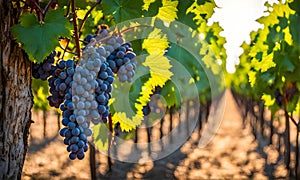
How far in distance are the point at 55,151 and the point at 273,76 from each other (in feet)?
12.0

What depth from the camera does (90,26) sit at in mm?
4449

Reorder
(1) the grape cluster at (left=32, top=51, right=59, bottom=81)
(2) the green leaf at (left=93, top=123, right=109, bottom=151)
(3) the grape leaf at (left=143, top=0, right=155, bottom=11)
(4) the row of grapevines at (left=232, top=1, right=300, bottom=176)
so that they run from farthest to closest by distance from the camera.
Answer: (4) the row of grapevines at (left=232, top=1, right=300, bottom=176) → (2) the green leaf at (left=93, top=123, right=109, bottom=151) → (3) the grape leaf at (left=143, top=0, right=155, bottom=11) → (1) the grape cluster at (left=32, top=51, right=59, bottom=81)

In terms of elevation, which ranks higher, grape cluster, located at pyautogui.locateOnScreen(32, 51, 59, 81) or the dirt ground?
grape cluster, located at pyautogui.locateOnScreen(32, 51, 59, 81)

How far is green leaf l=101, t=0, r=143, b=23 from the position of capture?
8.25ft

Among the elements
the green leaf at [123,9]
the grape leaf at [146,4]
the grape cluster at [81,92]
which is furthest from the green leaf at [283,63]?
the grape cluster at [81,92]

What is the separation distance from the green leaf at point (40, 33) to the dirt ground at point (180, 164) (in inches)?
143

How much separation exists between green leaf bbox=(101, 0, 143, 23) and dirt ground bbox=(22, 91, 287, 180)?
346 cm

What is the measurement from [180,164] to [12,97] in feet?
16.2

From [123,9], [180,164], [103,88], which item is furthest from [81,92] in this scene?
[180,164]

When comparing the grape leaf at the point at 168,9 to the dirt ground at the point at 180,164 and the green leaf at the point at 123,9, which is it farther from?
the dirt ground at the point at 180,164

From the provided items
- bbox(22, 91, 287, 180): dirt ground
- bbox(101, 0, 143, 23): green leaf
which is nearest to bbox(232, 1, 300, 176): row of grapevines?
bbox(22, 91, 287, 180): dirt ground

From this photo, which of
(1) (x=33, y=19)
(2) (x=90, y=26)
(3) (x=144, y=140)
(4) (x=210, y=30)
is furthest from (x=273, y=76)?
(3) (x=144, y=140)

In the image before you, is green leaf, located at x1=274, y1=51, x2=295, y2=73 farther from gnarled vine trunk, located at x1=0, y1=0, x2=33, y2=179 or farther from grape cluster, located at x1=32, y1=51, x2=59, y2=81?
gnarled vine trunk, located at x1=0, y1=0, x2=33, y2=179

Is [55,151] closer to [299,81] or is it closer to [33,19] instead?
[299,81]
